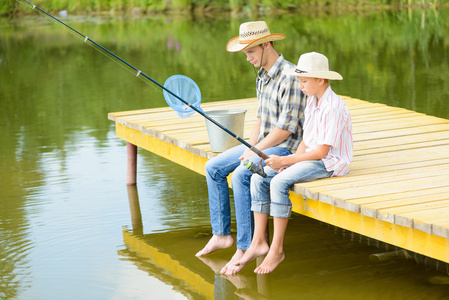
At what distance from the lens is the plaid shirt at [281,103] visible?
3.75 metres

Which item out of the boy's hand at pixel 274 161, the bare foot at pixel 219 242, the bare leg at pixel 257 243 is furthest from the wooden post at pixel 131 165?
the boy's hand at pixel 274 161

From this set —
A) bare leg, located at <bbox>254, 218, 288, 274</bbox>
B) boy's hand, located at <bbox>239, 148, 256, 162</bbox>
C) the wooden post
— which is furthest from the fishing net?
the wooden post

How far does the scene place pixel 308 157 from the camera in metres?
3.61

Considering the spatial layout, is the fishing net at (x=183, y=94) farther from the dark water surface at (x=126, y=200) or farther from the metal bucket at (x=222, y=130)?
the dark water surface at (x=126, y=200)

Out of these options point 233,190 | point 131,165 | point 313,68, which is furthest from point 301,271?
point 131,165

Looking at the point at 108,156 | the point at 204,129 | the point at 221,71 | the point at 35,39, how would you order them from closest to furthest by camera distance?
the point at 204,129 < the point at 108,156 < the point at 221,71 < the point at 35,39

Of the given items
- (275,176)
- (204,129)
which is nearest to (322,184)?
(275,176)

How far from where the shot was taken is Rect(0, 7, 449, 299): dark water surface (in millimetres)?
3838

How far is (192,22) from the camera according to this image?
2394 cm

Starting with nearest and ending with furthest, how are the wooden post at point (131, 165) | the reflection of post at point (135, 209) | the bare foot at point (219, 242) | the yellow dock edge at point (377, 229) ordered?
the yellow dock edge at point (377, 229) < the bare foot at point (219, 242) < the reflection of post at point (135, 209) < the wooden post at point (131, 165)

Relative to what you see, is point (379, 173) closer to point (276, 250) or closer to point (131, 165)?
point (276, 250)

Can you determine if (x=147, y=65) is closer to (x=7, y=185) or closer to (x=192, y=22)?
(x=7, y=185)

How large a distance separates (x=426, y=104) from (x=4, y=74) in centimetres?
777

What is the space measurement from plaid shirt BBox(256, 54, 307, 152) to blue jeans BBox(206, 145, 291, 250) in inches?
4.9
